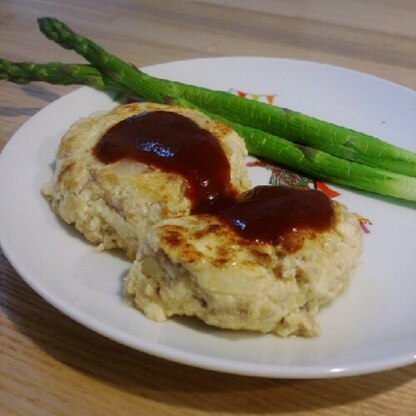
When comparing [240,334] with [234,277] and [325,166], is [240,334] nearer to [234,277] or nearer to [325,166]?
[234,277]

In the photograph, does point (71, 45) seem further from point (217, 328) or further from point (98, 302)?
point (217, 328)

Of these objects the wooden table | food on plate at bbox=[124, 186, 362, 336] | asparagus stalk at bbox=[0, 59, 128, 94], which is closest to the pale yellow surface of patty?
food on plate at bbox=[124, 186, 362, 336]

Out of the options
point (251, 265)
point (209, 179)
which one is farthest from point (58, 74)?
point (251, 265)

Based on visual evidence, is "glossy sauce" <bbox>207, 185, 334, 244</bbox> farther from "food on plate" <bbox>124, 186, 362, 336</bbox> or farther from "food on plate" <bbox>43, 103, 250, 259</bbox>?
"food on plate" <bbox>43, 103, 250, 259</bbox>

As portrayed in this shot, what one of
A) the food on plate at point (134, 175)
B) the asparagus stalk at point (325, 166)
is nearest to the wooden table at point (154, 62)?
the food on plate at point (134, 175)

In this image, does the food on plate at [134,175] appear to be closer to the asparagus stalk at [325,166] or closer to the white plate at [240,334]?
the white plate at [240,334]

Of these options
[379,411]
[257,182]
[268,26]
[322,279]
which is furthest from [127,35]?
[379,411]
